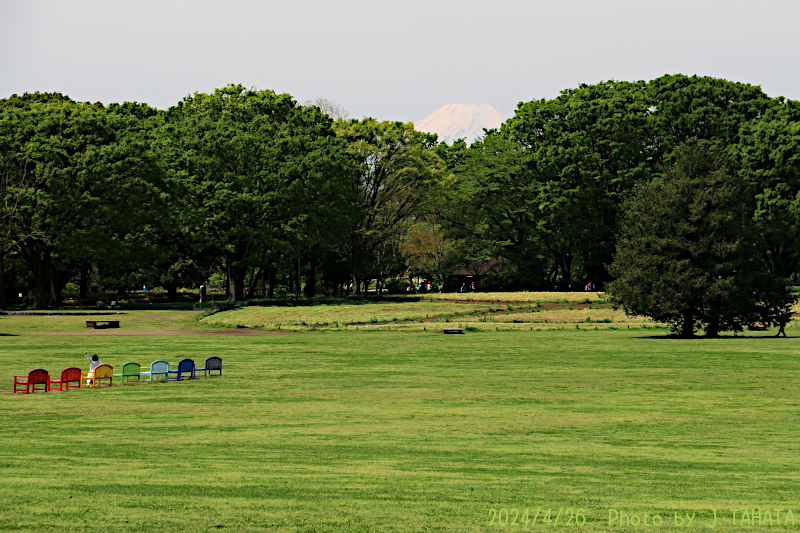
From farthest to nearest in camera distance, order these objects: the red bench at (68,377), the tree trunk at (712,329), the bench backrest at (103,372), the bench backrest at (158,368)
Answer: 1. the tree trunk at (712,329)
2. the bench backrest at (158,368)
3. the bench backrest at (103,372)
4. the red bench at (68,377)

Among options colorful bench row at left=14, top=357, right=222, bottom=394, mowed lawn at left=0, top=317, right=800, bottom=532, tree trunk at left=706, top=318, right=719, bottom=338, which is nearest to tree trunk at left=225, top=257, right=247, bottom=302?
tree trunk at left=706, top=318, right=719, bottom=338

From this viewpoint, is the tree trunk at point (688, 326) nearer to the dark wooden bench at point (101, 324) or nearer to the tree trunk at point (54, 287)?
the dark wooden bench at point (101, 324)

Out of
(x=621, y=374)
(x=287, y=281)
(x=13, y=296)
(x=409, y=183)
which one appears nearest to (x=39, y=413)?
(x=621, y=374)

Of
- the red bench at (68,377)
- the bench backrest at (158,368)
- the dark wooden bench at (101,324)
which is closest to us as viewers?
the red bench at (68,377)

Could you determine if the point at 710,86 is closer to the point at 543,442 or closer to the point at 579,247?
the point at 579,247

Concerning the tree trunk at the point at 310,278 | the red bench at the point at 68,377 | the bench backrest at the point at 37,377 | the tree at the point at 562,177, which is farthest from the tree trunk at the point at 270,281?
the bench backrest at the point at 37,377

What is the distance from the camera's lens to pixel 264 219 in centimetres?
8531

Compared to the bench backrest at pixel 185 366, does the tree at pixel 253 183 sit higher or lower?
higher

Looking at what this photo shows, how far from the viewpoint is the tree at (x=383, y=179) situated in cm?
9138

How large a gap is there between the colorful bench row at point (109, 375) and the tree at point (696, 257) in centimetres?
3077

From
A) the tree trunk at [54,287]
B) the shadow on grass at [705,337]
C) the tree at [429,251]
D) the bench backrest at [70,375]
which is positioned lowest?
the shadow on grass at [705,337]

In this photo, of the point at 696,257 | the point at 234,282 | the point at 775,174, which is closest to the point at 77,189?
the point at 234,282

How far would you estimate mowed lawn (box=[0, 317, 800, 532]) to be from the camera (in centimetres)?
1006

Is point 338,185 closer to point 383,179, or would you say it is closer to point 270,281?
point 383,179
